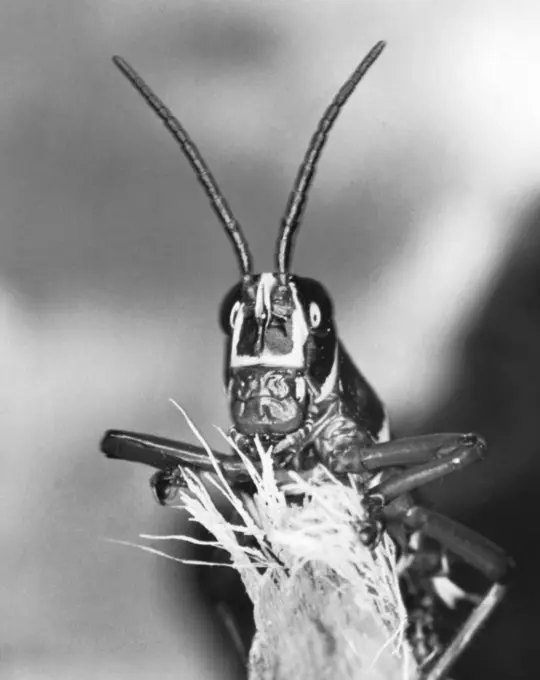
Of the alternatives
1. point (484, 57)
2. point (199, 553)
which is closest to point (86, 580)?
point (199, 553)

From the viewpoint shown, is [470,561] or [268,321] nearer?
[268,321]

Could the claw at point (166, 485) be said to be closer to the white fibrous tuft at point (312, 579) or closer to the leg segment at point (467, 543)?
the white fibrous tuft at point (312, 579)

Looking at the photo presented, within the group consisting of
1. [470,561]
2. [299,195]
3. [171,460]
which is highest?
[299,195]

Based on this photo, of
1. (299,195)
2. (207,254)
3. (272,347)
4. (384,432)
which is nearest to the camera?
(272,347)

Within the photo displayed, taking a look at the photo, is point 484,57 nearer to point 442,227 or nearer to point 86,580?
point 442,227

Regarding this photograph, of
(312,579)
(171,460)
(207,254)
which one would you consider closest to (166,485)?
(171,460)

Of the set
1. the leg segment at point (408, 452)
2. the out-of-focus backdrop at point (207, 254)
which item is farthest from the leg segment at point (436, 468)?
the out-of-focus backdrop at point (207, 254)

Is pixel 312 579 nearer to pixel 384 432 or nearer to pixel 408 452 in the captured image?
pixel 408 452
